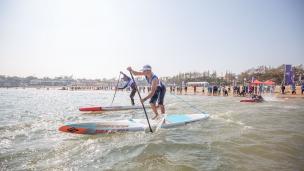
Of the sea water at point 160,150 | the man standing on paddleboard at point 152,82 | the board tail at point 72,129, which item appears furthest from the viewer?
the man standing on paddleboard at point 152,82

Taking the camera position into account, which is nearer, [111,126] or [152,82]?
[111,126]

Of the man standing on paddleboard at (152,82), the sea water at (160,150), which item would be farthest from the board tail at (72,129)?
the man standing on paddleboard at (152,82)

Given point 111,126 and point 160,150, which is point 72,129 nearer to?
point 111,126

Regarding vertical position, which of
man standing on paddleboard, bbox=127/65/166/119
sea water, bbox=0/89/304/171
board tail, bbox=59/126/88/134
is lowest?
sea water, bbox=0/89/304/171

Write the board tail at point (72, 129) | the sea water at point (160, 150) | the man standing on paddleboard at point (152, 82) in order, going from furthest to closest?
the man standing on paddleboard at point (152, 82) → the board tail at point (72, 129) → the sea water at point (160, 150)

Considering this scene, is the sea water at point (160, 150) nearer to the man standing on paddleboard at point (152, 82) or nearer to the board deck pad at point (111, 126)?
the board deck pad at point (111, 126)

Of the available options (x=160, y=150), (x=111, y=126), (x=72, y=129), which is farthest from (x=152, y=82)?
(x=72, y=129)

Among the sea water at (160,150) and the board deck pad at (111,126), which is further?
the board deck pad at (111,126)

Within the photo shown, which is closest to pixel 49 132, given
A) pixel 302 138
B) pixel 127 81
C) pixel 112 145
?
pixel 112 145

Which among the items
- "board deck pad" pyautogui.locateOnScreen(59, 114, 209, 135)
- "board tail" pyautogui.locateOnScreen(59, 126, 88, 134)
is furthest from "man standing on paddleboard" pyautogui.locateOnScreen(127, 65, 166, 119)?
"board tail" pyautogui.locateOnScreen(59, 126, 88, 134)

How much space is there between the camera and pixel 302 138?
5.77 meters

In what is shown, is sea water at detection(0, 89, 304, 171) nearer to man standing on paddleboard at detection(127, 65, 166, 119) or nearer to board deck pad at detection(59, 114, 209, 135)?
board deck pad at detection(59, 114, 209, 135)

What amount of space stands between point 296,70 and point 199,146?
84.3 m

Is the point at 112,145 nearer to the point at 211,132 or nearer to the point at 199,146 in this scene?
the point at 199,146
